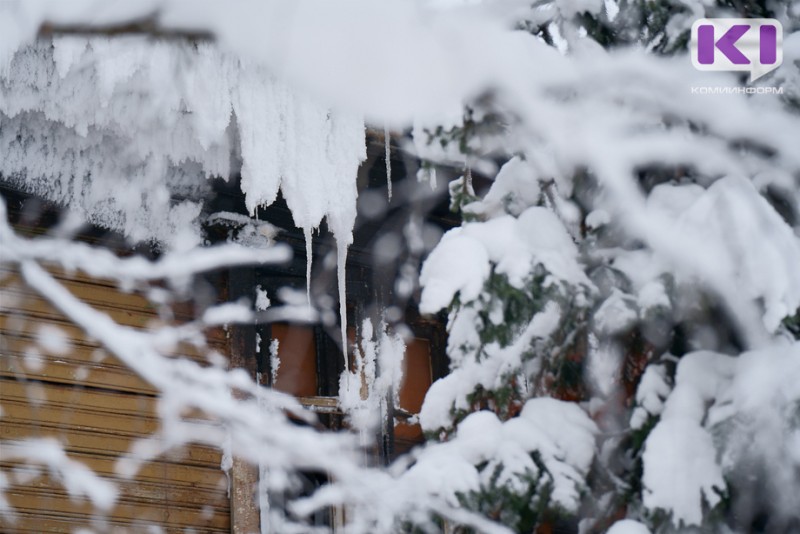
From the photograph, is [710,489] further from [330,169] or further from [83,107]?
[83,107]

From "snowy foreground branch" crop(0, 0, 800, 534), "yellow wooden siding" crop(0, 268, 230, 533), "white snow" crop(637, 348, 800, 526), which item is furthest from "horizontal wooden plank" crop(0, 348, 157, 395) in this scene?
"white snow" crop(637, 348, 800, 526)

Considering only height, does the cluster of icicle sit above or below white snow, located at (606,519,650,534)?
above

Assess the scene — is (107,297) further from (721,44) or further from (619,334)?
(721,44)

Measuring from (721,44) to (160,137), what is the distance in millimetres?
2459

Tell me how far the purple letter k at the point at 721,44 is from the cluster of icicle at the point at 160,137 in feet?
5.88

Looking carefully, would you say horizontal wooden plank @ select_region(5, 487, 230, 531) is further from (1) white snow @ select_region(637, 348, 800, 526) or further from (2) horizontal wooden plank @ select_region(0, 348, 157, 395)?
(1) white snow @ select_region(637, 348, 800, 526)

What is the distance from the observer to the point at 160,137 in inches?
181

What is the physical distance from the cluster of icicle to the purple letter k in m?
1.79

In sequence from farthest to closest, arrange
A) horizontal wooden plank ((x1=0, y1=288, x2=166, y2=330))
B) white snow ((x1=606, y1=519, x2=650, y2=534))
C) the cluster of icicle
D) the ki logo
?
horizontal wooden plank ((x1=0, y1=288, x2=166, y2=330)), the cluster of icicle, the ki logo, white snow ((x1=606, y1=519, x2=650, y2=534))

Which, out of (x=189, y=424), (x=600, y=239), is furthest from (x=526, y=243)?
(x=189, y=424)

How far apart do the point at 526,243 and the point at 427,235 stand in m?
2.72

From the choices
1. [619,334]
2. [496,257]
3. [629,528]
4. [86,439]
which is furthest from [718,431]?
[86,439]

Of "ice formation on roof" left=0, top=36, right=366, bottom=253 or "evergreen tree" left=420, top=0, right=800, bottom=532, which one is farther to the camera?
"ice formation on roof" left=0, top=36, right=366, bottom=253

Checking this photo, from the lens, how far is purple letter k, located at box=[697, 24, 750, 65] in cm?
370
